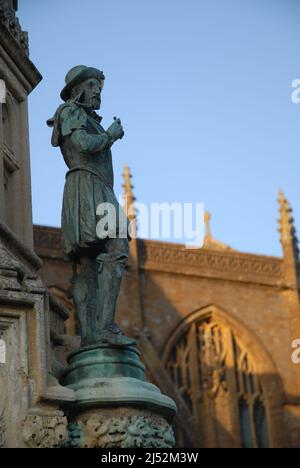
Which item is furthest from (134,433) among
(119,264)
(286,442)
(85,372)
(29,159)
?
(286,442)

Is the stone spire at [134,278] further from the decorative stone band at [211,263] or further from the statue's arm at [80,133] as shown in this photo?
the statue's arm at [80,133]

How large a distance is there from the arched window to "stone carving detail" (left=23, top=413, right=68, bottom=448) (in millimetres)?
24242

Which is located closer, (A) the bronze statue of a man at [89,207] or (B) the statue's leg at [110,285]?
(B) the statue's leg at [110,285]

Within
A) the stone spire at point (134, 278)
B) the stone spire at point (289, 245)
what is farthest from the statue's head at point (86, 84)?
the stone spire at point (289, 245)

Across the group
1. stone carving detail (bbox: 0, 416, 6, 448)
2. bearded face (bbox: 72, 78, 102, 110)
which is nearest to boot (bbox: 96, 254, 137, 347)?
stone carving detail (bbox: 0, 416, 6, 448)

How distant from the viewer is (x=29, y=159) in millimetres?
12164

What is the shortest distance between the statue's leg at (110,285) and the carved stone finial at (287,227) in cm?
2651

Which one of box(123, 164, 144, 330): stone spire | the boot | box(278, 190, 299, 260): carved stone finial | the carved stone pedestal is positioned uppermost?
box(278, 190, 299, 260): carved stone finial

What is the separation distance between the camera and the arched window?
34188 millimetres

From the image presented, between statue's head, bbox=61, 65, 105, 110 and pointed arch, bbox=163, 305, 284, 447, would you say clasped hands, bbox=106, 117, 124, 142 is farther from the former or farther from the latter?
pointed arch, bbox=163, 305, 284, 447

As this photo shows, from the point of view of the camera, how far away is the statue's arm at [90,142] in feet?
35.1

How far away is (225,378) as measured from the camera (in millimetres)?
35188

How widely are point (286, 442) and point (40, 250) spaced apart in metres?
7.76

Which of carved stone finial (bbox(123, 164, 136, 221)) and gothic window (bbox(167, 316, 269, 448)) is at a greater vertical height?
carved stone finial (bbox(123, 164, 136, 221))
